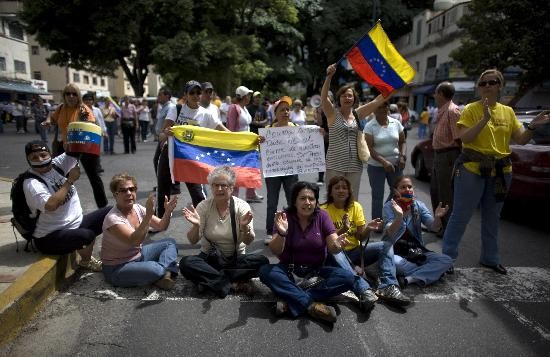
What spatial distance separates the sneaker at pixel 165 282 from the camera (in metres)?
3.61

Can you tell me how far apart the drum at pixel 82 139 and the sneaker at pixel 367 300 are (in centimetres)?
300

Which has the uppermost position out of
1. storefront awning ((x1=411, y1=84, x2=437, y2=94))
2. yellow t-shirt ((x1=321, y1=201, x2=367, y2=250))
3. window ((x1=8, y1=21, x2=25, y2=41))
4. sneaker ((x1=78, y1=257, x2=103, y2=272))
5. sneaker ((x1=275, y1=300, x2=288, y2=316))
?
window ((x1=8, y1=21, x2=25, y2=41))

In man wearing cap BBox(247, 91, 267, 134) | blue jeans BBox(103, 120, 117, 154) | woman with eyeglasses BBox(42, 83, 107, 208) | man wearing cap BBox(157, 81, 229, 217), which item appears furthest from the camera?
blue jeans BBox(103, 120, 117, 154)

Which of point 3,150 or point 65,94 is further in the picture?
point 3,150

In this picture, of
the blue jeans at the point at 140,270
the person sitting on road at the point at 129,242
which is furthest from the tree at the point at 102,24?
the blue jeans at the point at 140,270

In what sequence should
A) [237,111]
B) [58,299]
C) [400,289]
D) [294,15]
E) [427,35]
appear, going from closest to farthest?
[58,299] → [400,289] → [237,111] → [294,15] → [427,35]

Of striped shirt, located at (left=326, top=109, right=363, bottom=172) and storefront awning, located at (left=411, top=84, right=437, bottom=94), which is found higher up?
storefront awning, located at (left=411, top=84, right=437, bottom=94)

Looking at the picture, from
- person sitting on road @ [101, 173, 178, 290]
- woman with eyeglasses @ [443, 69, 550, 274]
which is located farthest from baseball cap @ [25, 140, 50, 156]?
woman with eyeglasses @ [443, 69, 550, 274]

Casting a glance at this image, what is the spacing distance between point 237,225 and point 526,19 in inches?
631

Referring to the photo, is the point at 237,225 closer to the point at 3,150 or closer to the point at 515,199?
the point at 515,199

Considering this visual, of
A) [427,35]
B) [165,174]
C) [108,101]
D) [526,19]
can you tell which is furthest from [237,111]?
[427,35]

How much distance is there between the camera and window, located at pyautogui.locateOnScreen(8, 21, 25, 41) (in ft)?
115

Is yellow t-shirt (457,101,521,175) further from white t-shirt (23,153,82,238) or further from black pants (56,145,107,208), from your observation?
black pants (56,145,107,208)

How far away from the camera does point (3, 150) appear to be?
12.7m
